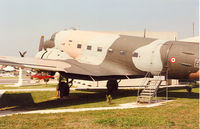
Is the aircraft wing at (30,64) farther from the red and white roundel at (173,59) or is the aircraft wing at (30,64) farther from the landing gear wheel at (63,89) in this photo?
the red and white roundel at (173,59)

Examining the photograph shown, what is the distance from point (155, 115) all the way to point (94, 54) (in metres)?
10.9

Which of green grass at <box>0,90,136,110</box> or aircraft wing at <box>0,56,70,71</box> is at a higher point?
aircraft wing at <box>0,56,70,71</box>

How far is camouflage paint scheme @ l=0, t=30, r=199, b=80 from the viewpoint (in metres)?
17.9

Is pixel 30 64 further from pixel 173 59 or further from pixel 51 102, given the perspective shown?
pixel 173 59

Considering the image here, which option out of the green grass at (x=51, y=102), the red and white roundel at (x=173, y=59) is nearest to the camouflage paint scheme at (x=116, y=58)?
the red and white roundel at (x=173, y=59)

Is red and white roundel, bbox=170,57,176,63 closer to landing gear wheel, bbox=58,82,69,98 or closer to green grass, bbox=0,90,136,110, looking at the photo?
green grass, bbox=0,90,136,110

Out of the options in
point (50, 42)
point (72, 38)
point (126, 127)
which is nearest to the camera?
point (126, 127)

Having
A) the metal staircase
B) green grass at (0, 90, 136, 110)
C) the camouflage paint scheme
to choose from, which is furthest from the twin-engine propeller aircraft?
green grass at (0, 90, 136, 110)

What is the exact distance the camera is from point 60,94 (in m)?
21.0

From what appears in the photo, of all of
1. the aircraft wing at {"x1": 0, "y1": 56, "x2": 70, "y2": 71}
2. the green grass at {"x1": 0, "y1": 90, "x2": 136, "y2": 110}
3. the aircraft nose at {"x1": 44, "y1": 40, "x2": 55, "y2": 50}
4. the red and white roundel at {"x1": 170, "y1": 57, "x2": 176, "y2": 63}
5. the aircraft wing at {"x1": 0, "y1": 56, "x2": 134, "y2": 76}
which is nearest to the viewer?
the aircraft wing at {"x1": 0, "y1": 56, "x2": 70, "y2": 71}

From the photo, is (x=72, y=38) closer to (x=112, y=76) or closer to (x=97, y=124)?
(x=112, y=76)

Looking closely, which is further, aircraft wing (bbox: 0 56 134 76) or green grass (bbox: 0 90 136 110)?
green grass (bbox: 0 90 136 110)

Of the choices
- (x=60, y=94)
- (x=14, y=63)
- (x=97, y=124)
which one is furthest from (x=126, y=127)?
(x=60, y=94)

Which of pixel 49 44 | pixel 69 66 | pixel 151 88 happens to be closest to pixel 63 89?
pixel 69 66
